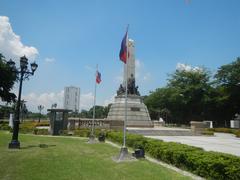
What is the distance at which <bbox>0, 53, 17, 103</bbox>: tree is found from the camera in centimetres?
3435

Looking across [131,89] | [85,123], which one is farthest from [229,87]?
[85,123]

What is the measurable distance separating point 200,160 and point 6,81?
34.3 metres

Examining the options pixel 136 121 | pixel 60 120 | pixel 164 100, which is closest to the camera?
pixel 60 120

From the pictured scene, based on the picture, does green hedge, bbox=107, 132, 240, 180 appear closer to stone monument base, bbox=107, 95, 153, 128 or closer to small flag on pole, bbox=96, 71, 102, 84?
small flag on pole, bbox=96, 71, 102, 84

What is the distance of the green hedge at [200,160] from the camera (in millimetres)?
6809

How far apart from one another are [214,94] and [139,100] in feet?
85.7

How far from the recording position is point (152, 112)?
7269 cm

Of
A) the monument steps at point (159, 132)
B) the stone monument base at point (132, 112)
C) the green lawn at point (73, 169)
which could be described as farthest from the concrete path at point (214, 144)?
the stone monument base at point (132, 112)

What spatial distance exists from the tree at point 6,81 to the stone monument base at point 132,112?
15.6m

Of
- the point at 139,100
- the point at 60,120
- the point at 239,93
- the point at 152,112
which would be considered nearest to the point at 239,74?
the point at 239,93

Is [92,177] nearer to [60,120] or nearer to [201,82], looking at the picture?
[60,120]

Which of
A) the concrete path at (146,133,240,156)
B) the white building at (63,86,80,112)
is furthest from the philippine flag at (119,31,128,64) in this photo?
the white building at (63,86,80,112)

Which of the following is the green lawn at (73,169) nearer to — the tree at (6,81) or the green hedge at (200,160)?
the green hedge at (200,160)

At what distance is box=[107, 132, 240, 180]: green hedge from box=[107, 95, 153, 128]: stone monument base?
18.7 metres
